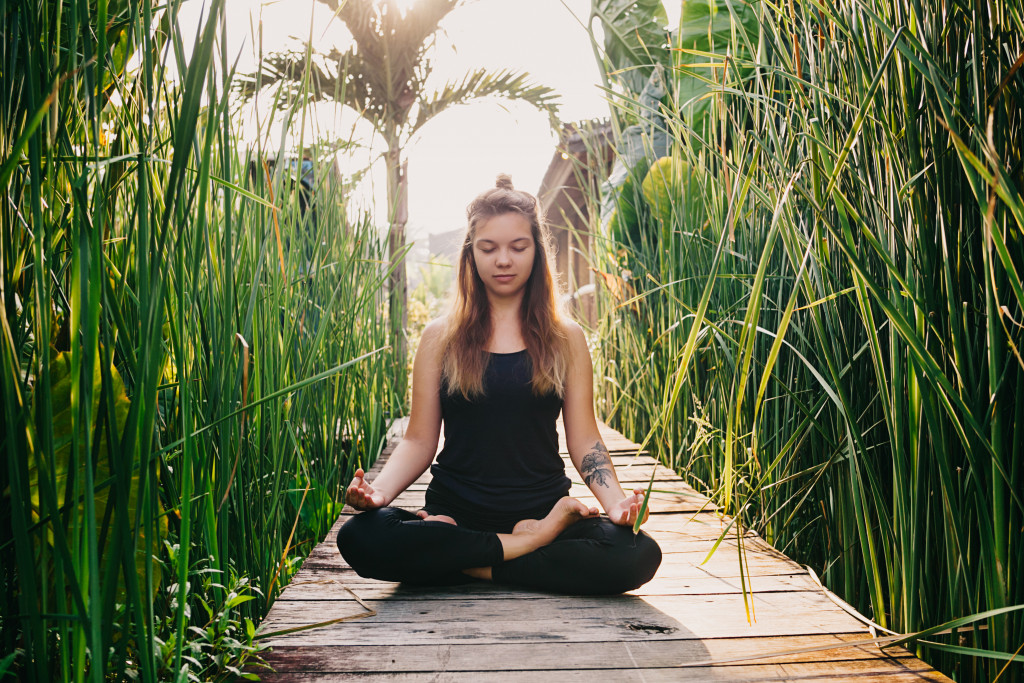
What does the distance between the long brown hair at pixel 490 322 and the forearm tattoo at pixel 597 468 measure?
0.18 metres

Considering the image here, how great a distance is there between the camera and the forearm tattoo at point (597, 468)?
5.05 feet

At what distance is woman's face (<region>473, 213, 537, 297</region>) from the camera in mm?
1675

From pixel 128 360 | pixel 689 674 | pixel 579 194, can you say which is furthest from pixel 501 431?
pixel 579 194

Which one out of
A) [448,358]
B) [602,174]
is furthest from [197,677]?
[602,174]

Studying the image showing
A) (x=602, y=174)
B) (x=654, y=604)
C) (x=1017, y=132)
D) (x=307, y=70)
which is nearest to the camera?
(x=1017, y=132)

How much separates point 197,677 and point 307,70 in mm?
988

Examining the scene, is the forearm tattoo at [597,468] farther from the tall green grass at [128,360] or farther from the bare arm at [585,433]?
the tall green grass at [128,360]

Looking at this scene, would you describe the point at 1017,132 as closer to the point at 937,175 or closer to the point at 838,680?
the point at 937,175

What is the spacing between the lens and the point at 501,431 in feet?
5.38

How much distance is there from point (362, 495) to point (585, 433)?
61 centimetres

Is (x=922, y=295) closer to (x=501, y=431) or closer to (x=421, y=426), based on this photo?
(x=501, y=431)

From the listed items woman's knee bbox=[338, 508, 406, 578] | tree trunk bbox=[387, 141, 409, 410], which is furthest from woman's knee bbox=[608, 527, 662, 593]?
tree trunk bbox=[387, 141, 409, 410]

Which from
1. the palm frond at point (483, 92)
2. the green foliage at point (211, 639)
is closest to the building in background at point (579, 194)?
the palm frond at point (483, 92)

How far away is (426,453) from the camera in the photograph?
65.7 inches
